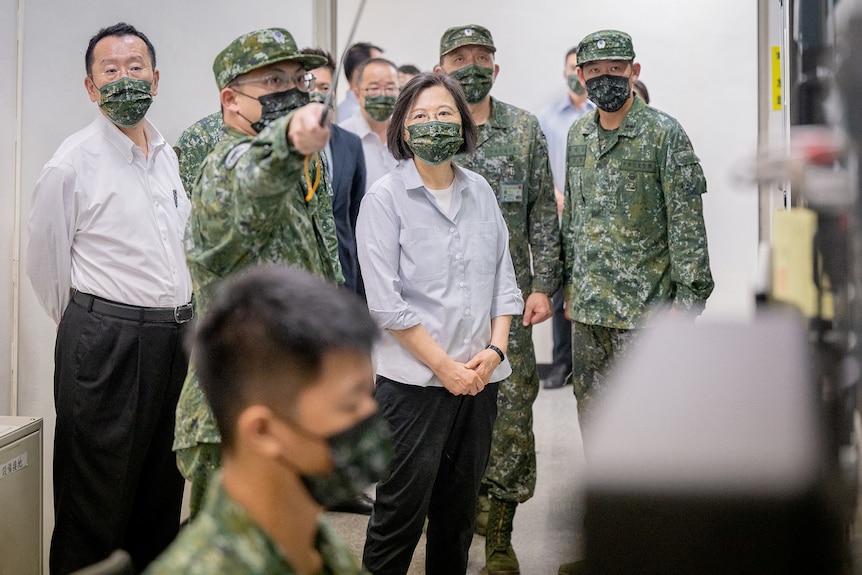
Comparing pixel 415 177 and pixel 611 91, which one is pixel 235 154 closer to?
pixel 415 177

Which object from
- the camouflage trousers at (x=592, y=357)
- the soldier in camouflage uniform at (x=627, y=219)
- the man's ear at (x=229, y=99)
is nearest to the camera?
the man's ear at (x=229, y=99)

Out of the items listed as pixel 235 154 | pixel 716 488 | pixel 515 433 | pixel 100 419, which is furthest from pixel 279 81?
pixel 515 433

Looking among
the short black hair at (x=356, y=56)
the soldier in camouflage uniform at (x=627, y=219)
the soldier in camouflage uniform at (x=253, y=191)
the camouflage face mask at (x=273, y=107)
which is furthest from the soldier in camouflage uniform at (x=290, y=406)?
the short black hair at (x=356, y=56)

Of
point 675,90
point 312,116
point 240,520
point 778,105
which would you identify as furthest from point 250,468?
point 675,90

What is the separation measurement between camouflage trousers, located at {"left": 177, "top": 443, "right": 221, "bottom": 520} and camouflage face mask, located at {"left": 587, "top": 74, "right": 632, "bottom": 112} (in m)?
1.77

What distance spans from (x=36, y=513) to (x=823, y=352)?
233 centimetres

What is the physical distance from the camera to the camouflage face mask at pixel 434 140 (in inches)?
96.5

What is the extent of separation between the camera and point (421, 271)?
2.39m

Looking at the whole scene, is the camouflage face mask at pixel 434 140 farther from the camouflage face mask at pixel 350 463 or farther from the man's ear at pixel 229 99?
the camouflage face mask at pixel 350 463

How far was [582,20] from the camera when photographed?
18.4ft

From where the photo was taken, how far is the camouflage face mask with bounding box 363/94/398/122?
4.24 meters

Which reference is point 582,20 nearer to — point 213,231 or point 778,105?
point 778,105

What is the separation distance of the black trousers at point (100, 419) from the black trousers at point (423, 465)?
2.11ft

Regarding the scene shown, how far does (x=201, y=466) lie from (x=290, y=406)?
81 cm
